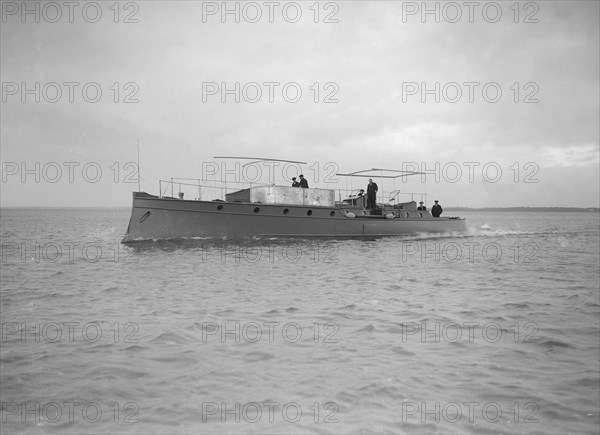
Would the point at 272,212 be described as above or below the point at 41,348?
above

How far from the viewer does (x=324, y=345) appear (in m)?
6.41

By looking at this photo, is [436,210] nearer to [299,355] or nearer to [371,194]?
[371,194]

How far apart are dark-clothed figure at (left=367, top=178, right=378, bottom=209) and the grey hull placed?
4.76 ft

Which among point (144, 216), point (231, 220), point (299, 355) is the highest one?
point (144, 216)

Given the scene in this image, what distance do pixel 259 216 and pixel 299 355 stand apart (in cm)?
1690

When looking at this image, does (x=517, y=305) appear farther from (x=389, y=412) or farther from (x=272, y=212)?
(x=272, y=212)

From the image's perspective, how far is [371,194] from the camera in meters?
27.1

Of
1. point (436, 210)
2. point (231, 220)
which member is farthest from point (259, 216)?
point (436, 210)

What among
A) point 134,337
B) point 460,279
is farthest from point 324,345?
point 460,279

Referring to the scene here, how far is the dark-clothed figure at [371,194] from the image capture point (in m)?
26.8

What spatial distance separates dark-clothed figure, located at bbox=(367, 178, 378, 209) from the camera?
2684 cm

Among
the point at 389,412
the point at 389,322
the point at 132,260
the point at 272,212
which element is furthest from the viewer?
the point at 272,212

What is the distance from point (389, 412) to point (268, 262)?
11.9 metres

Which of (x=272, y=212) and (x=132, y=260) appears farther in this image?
(x=272, y=212)
